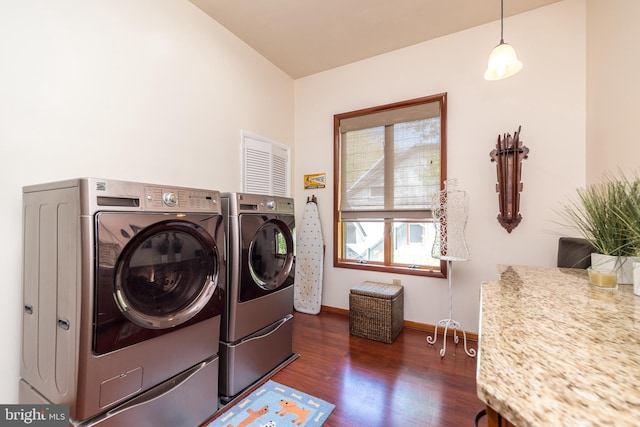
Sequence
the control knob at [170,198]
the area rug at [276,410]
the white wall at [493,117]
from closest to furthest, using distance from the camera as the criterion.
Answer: the control knob at [170,198], the area rug at [276,410], the white wall at [493,117]

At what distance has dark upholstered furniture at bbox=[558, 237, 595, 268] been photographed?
1.71 meters

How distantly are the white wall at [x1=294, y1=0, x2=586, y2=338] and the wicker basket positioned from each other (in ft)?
1.07

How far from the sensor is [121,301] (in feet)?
3.88

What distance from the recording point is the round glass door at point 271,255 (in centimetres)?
191

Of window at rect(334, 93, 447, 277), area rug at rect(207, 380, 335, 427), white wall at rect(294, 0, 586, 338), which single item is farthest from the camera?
window at rect(334, 93, 447, 277)

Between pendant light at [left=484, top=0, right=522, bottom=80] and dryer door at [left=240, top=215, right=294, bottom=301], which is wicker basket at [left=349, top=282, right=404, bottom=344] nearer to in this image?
dryer door at [left=240, top=215, right=294, bottom=301]

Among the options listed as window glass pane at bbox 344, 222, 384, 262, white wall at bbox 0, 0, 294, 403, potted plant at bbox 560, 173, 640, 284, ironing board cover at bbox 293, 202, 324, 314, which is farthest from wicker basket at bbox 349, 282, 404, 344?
white wall at bbox 0, 0, 294, 403

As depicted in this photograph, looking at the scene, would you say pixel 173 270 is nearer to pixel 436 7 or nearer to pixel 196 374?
pixel 196 374

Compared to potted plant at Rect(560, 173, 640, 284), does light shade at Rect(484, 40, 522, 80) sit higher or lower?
higher

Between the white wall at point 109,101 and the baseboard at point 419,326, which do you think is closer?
the white wall at point 109,101

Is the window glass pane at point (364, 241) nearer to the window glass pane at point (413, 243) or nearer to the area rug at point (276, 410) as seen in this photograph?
the window glass pane at point (413, 243)

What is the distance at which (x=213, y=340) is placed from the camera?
160cm

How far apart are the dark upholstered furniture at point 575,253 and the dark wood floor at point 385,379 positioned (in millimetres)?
1035

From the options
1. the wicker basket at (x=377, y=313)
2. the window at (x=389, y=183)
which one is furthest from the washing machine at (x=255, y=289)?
the window at (x=389, y=183)
